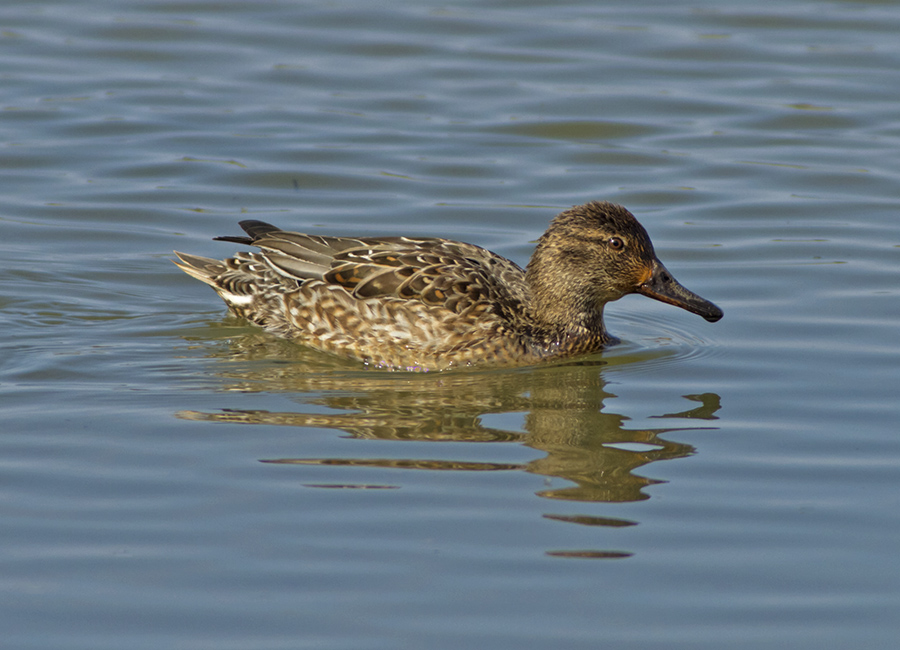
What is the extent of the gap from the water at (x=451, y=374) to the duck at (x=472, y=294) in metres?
0.26

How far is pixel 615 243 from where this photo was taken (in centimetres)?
849

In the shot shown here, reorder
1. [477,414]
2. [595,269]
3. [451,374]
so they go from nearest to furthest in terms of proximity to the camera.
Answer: [477,414], [451,374], [595,269]

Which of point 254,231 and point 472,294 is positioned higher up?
point 254,231

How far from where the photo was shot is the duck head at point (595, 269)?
8.50 metres

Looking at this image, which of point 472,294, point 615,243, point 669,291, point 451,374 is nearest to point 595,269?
point 615,243

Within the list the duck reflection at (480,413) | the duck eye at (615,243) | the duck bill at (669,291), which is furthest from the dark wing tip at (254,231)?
the duck bill at (669,291)

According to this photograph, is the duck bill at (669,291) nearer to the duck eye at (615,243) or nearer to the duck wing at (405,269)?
the duck eye at (615,243)

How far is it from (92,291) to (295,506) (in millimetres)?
4156

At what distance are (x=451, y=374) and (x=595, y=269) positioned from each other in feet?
3.67

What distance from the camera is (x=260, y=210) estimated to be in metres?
11.4

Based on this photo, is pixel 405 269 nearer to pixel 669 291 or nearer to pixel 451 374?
pixel 451 374

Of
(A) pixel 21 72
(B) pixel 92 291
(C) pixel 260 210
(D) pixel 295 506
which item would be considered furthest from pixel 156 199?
(D) pixel 295 506

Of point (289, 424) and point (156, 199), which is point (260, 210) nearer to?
point (156, 199)

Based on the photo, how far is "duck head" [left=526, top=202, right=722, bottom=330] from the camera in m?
8.50
